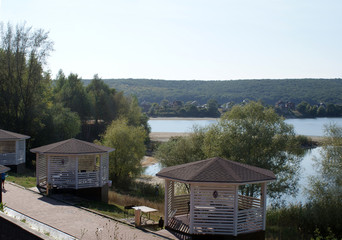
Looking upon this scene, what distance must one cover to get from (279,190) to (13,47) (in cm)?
A: 2848

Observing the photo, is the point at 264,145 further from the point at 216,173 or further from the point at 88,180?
the point at 216,173

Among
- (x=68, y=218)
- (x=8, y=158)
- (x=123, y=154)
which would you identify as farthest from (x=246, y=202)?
(x=8, y=158)

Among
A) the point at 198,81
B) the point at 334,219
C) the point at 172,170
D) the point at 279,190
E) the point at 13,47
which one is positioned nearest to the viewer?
the point at 172,170

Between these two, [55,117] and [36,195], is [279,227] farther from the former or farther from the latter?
[55,117]

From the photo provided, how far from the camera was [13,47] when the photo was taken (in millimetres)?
38281

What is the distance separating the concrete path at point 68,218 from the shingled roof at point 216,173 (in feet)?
7.66

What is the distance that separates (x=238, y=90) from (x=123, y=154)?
127353mm

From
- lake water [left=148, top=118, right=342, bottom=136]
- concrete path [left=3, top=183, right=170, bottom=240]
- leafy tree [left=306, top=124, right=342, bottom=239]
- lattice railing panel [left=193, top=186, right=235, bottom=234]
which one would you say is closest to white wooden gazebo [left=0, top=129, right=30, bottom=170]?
concrete path [left=3, top=183, right=170, bottom=240]

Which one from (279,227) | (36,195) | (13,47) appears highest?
(13,47)

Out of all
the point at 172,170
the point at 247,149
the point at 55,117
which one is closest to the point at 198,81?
the point at 55,117

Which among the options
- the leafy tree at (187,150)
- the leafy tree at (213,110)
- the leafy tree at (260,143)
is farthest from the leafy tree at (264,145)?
the leafy tree at (213,110)

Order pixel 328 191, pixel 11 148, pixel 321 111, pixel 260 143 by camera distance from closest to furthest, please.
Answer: pixel 328 191 → pixel 260 143 → pixel 11 148 → pixel 321 111

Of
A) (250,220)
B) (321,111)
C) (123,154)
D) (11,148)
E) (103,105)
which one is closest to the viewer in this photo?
(250,220)

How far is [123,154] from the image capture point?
111ft
